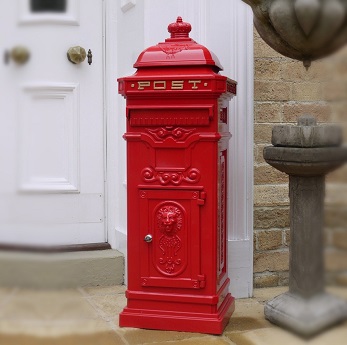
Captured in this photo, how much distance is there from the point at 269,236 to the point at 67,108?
1.26 metres

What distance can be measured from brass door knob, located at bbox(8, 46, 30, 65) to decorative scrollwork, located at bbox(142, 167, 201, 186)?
3.09 ft

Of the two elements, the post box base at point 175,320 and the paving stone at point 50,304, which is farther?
the post box base at point 175,320

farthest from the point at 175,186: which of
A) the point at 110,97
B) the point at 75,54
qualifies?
the point at 75,54

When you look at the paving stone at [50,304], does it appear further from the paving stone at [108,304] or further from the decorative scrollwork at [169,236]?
the paving stone at [108,304]

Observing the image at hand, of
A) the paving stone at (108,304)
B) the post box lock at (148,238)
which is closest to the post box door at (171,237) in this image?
the post box lock at (148,238)

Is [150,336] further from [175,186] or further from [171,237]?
[175,186]

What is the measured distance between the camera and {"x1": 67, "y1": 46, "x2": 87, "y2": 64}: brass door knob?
2783mm

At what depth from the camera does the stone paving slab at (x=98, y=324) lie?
1.34 m

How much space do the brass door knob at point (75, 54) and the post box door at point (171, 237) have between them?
1.03 meters

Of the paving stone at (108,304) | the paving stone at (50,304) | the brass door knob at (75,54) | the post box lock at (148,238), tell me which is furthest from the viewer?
the brass door knob at (75,54)

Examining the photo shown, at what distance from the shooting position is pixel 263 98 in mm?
2645

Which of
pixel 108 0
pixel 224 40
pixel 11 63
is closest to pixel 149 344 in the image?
pixel 11 63

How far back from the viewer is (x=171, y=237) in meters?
2.12

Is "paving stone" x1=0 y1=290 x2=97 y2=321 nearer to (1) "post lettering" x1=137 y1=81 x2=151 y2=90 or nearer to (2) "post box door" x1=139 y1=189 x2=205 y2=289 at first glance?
(2) "post box door" x1=139 y1=189 x2=205 y2=289
